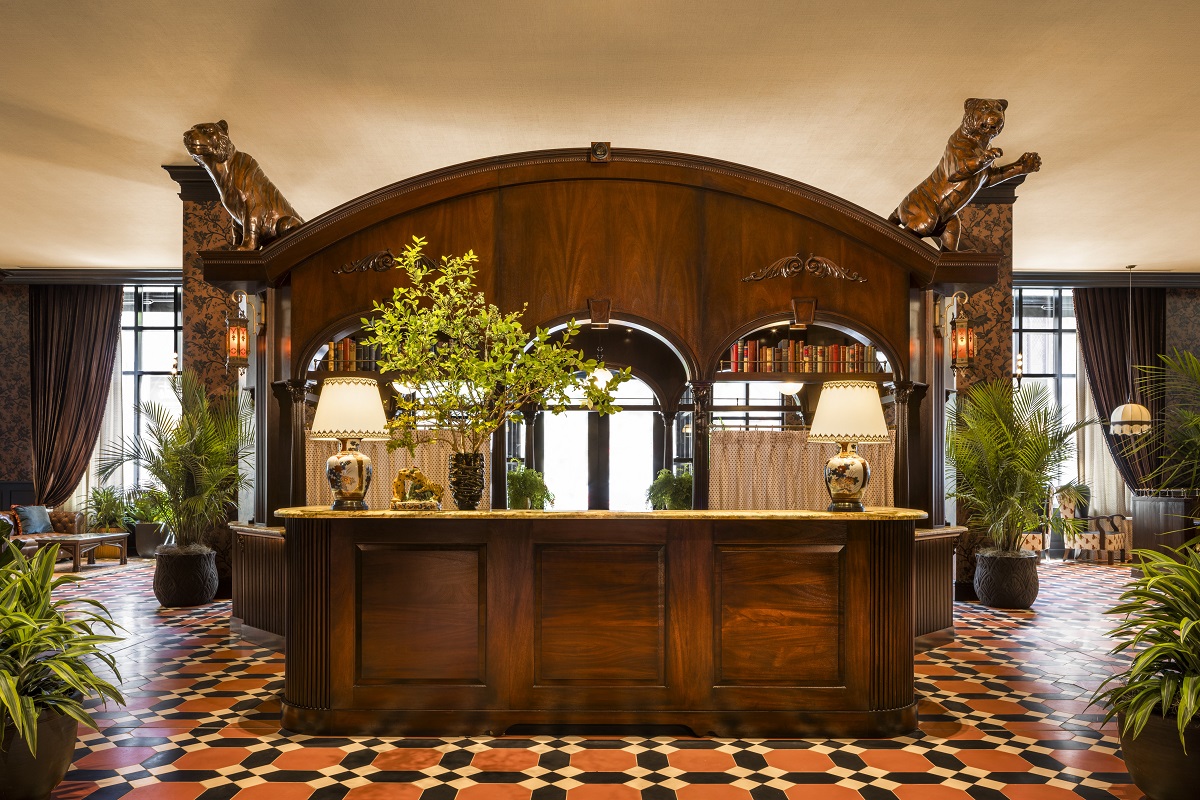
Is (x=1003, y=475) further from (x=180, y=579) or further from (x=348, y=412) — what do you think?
(x=180, y=579)

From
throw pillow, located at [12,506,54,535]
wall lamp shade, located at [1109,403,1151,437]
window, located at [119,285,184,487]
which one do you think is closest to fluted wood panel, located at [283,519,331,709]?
throw pillow, located at [12,506,54,535]

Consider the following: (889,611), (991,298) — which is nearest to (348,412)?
(889,611)

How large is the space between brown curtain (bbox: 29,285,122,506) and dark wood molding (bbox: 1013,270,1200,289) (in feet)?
43.0

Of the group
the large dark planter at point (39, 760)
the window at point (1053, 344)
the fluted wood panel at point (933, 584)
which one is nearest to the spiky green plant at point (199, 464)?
the large dark planter at point (39, 760)

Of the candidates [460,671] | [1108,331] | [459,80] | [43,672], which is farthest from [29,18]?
[1108,331]

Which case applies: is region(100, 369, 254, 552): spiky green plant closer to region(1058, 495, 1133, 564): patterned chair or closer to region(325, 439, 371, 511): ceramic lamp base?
region(325, 439, 371, 511): ceramic lamp base

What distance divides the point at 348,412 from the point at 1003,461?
5672 millimetres

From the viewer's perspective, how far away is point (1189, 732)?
317 cm

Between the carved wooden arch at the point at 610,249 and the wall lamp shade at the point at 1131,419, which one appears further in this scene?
the wall lamp shade at the point at 1131,419

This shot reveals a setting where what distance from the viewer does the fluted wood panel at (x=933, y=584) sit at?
621cm

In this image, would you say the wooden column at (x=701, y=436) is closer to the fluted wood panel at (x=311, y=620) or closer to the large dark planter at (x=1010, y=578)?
the fluted wood panel at (x=311, y=620)

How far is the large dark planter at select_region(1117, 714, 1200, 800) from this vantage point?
3170mm

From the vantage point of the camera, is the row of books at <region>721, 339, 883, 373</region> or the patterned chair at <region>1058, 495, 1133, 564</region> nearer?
the row of books at <region>721, 339, 883, 373</region>

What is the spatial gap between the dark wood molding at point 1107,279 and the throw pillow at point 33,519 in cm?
1317
